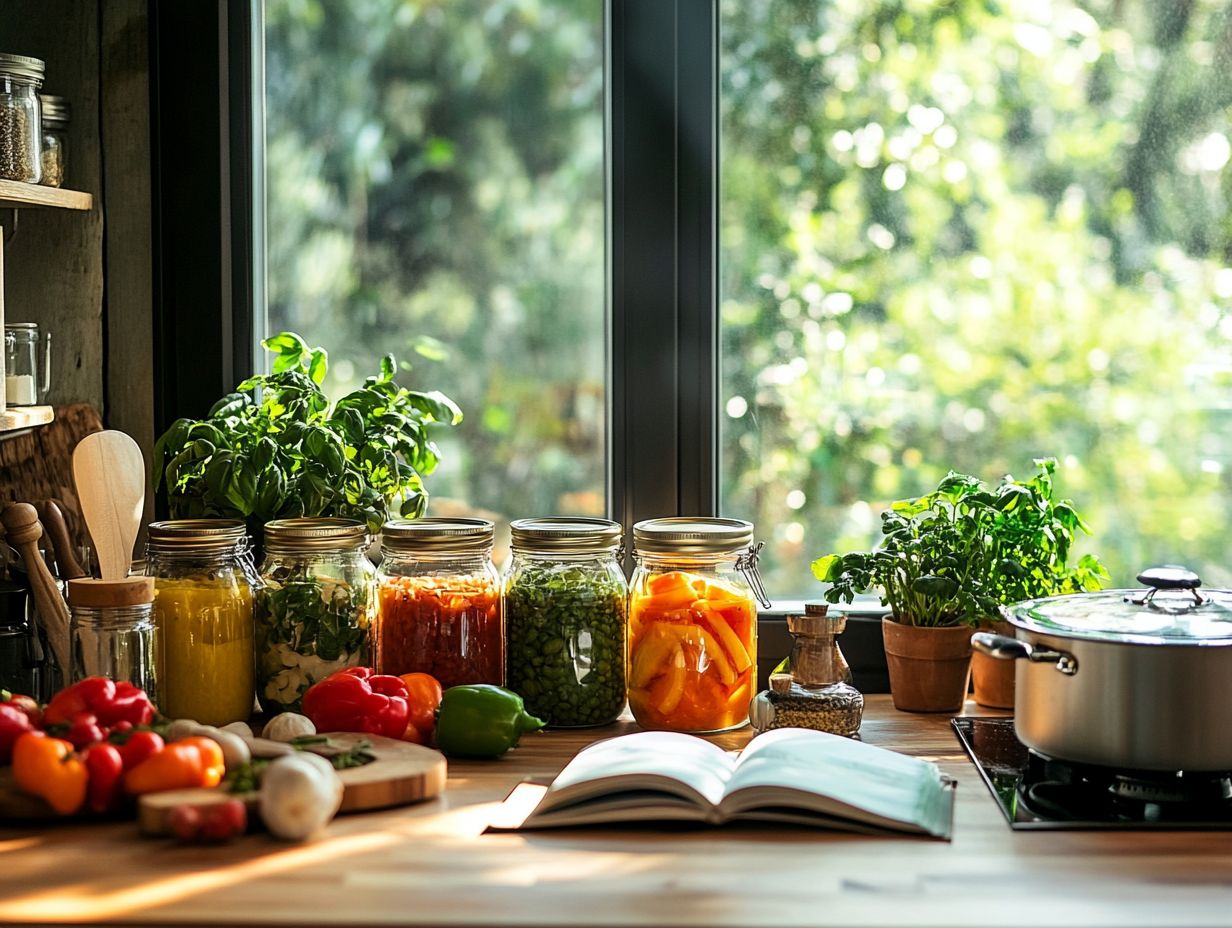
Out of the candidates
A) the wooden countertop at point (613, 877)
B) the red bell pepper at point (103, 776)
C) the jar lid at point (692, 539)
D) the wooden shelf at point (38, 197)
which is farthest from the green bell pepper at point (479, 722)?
the wooden shelf at point (38, 197)

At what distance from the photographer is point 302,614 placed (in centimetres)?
152

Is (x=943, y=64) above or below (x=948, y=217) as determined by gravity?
above

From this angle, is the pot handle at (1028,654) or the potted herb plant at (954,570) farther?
the potted herb plant at (954,570)

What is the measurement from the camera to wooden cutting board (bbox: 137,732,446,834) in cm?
117

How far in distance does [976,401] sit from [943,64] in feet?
1.50

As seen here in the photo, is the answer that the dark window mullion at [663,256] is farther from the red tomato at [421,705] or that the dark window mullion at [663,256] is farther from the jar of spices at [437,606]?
the red tomato at [421,705]

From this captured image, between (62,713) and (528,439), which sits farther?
(528,439)

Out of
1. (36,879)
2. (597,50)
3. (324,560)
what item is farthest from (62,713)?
(597,50)

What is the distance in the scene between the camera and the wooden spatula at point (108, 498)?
59.9 inches

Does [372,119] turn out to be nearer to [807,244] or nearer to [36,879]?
[807,244]

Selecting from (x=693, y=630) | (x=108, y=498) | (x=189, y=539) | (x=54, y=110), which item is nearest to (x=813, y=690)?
(x=693, y=630)

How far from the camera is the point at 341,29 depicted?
1784 mm

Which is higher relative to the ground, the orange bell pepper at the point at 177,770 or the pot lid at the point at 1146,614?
the pot lid at the point at 1146,614

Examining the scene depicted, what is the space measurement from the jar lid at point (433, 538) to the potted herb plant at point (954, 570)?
0.43 m
